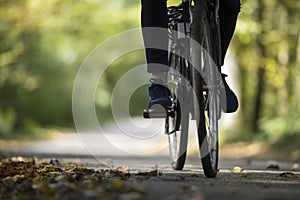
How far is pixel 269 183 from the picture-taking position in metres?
5.08

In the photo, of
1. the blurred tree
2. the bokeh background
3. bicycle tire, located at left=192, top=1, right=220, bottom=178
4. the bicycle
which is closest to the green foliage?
the bokeh background

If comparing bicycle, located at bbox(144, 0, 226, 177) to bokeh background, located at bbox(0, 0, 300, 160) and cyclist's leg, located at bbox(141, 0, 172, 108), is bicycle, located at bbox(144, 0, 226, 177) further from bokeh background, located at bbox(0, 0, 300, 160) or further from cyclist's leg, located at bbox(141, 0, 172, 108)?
bokeh background, located at bbox(0, 0, 300, 160)

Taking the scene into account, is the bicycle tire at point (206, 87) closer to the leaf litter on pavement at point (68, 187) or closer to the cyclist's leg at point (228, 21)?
the cyclist's leg at point (228, 21)

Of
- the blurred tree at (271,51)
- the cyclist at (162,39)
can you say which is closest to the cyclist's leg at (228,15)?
the cyclist at (162,39)

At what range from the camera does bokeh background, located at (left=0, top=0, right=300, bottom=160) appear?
17844 mm

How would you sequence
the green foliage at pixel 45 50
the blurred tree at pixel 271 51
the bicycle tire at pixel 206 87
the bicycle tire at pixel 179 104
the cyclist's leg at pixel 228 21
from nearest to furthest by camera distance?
the bicycle tire at pixel 206 87 < the cyclist's leg at pixel 228 21 < the bicycle tire at pixel 179 104 < the blurred tree at pixel 271 51 < the green foliage at pixel 45 50

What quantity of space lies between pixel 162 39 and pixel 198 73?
0.67m

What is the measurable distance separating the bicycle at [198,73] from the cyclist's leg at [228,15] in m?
0.18

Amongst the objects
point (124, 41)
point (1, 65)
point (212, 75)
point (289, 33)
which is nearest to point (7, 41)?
point (1, 65)

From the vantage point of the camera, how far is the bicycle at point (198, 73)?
5.49 meters

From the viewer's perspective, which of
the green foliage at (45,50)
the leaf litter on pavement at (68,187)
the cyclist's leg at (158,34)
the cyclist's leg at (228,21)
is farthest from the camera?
the green foliage at (45,50)

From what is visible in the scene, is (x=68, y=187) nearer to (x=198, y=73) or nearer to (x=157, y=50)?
(x=198, y=73)

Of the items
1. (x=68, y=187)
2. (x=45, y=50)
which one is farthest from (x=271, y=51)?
(x=68, y=187)

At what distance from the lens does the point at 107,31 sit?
35969mm
